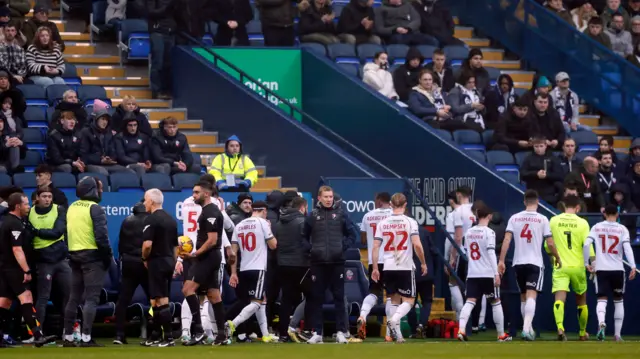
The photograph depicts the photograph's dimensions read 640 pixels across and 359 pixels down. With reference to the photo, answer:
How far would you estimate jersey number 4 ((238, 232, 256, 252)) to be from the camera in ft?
57.1

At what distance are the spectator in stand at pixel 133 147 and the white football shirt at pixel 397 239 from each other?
4570mm

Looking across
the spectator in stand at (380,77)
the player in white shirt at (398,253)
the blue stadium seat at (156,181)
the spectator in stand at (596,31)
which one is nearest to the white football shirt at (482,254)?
the player in white shirt at (398,253)

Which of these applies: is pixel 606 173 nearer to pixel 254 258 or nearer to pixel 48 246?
pixel 254 258

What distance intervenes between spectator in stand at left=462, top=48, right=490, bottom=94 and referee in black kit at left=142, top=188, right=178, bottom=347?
921cm

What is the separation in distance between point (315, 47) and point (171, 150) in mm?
4584

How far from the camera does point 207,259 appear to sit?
1603cm

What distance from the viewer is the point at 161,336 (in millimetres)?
16656

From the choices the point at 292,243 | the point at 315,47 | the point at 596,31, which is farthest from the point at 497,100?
the point at 292,243

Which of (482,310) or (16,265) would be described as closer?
(16,265)

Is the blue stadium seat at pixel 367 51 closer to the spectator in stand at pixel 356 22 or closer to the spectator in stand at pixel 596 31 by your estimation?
the spectator in stand at pixel 356 22

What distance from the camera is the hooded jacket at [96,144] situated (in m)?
20.1

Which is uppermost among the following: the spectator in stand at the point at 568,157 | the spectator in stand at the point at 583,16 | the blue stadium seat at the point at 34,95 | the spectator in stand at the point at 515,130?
the spectator in stand at the point at 583,16

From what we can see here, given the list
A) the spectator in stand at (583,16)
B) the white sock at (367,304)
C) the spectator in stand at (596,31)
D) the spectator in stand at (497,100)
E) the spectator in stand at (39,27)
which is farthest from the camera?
the spectator in stand at (583,16)

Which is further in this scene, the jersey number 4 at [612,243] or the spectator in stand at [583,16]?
the spectator in stand at [583,16]
